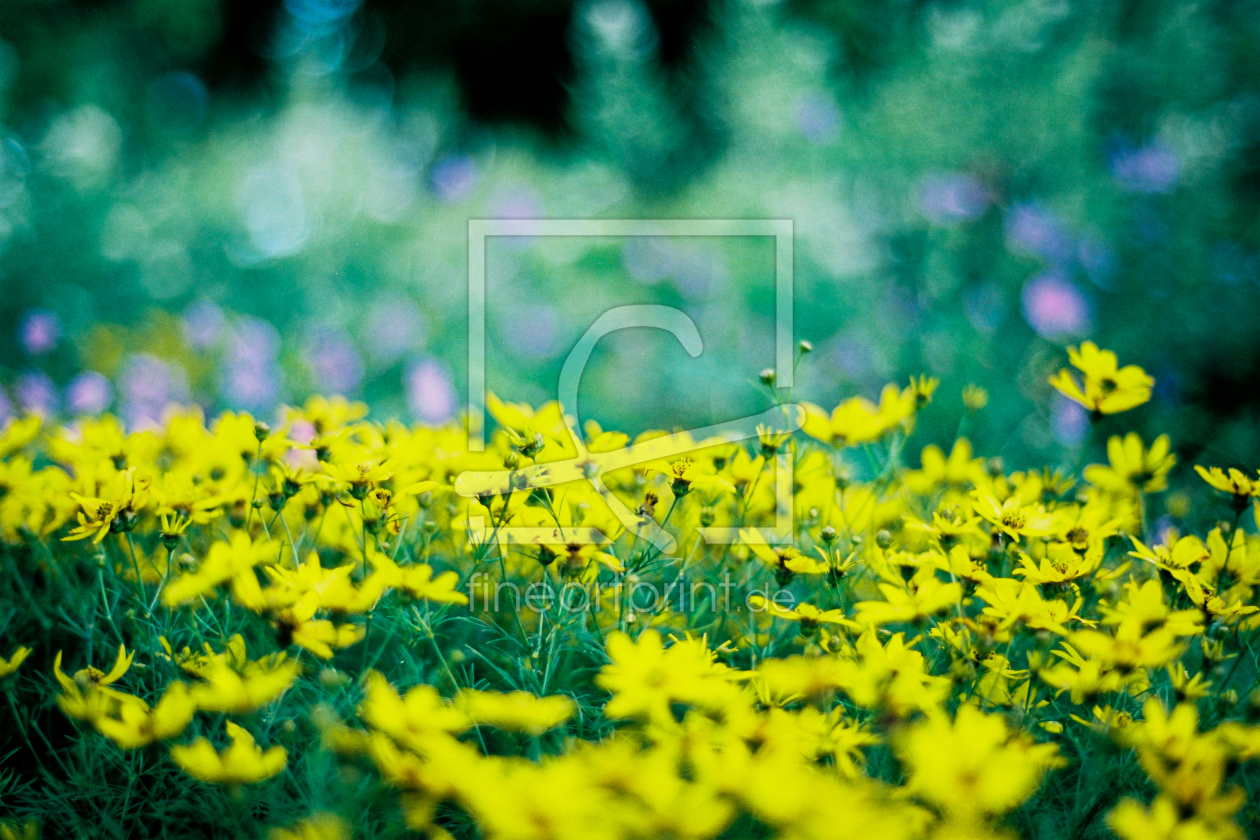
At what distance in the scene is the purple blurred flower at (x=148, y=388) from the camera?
6.76 ft

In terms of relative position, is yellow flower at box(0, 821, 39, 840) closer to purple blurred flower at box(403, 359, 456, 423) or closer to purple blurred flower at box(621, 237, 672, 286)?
purple blurred flower at box(403, 359, 456, 423)

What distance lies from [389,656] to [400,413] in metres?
1.47

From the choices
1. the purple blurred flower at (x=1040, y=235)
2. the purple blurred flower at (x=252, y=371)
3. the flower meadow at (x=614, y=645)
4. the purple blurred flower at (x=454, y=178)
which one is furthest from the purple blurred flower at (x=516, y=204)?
the flower meadow at (x=614, y=645)

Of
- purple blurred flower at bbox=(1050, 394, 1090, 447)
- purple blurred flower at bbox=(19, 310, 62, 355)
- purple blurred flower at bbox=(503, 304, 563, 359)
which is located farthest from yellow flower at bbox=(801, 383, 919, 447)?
purple blurred flower at bbox=(19, 310, 62, 355)

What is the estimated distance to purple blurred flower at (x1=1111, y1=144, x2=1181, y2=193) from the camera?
2.22m

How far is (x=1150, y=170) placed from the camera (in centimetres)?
225

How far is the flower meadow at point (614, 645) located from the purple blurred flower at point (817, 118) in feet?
6.08

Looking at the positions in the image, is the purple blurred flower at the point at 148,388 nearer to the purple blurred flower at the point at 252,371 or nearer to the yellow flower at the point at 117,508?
the purple blurred flower at the point at 252,371

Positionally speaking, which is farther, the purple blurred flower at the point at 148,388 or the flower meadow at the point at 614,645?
the purple blurred flower at the point at 148,388

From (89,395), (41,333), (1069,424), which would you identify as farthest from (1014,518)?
(41,333)

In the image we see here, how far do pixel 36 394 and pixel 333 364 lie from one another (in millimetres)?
667

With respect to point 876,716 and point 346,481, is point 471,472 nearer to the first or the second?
point 346,481

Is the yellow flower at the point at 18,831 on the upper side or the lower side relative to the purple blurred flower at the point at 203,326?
lower

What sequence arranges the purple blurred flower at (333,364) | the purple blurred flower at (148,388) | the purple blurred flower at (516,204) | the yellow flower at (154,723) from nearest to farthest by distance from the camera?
the yellow flower at (154,723) → the purple blurred flower at (148,388) → the purple blurred flower at (333,364) → the purple blurred flower at (516,204)
